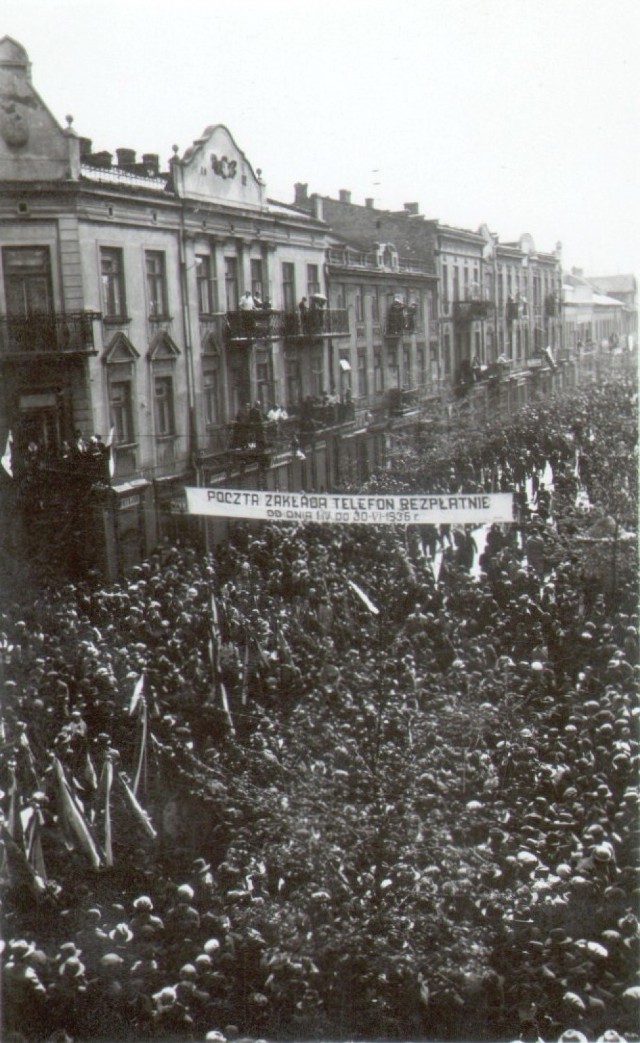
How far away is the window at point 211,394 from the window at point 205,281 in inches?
29.3

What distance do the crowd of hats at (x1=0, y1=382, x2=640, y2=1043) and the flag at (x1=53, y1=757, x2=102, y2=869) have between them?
12cm

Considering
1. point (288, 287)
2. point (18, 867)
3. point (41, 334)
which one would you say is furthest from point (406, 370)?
point (18, 867)

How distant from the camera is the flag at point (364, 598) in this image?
1193cm

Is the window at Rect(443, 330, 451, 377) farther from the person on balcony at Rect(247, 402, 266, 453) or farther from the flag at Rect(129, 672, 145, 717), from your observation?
the flag at Rect(129, 672, 145, 717)

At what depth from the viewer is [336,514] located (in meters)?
10.4

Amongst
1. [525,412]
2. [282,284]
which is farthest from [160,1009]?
[525,412]

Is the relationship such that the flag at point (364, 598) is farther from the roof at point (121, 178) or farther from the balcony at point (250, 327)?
the roof at point (121, 178)

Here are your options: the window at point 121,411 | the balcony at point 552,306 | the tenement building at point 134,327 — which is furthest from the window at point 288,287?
the balcony at point 552,306

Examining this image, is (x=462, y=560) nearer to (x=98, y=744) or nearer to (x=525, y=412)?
(x=525, y=412)

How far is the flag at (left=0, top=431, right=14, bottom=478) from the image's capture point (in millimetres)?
10734

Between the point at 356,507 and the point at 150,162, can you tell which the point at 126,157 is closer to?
the point at 150,162

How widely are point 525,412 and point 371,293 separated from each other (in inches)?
128

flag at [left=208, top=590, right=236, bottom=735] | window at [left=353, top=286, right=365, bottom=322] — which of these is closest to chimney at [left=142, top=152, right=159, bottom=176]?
window at [left=353, top=286, right=365, bottom=322]

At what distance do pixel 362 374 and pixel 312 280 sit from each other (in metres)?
1.49
